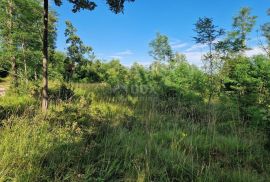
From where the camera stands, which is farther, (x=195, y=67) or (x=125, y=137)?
(x=195, y=67)

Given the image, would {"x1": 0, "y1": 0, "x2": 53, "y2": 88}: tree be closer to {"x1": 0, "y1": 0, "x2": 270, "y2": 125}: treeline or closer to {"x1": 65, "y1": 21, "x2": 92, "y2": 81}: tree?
{"x1": 0, "y1": 0, "x2": 270, "y2": 125}: treeline

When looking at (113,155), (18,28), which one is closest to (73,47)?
(18,28)

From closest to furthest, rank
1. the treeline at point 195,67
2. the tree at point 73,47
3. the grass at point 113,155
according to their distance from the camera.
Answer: the grass at point 113,155
the treeline at point 195,67
the tree at point 73,47

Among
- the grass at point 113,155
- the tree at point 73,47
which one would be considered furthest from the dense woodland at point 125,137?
the tree at point 73,47

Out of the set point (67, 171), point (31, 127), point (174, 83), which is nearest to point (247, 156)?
point (67, 171)

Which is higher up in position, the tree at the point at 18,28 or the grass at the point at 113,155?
the tree at the point at 18,28

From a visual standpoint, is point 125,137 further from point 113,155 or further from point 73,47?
point 73,47

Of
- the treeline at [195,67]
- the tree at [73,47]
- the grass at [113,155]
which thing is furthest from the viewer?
the tree at [73,47]

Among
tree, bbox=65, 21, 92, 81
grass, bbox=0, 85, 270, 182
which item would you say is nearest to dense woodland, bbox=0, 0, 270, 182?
grass, bbox=0, 85, 270, 182

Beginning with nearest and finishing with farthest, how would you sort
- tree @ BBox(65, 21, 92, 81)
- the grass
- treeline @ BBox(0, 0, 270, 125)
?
the grass → treeline @ BBox(0, 0, 270, 125) → tree @ BBox(65, 21, 92, 81)

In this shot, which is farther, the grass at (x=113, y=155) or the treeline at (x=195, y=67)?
the treeline at (x=195, y=67)

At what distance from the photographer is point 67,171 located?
10.7 feet

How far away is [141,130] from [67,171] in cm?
241

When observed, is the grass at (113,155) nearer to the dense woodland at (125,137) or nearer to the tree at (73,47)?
the dense woodland at (125,137)
